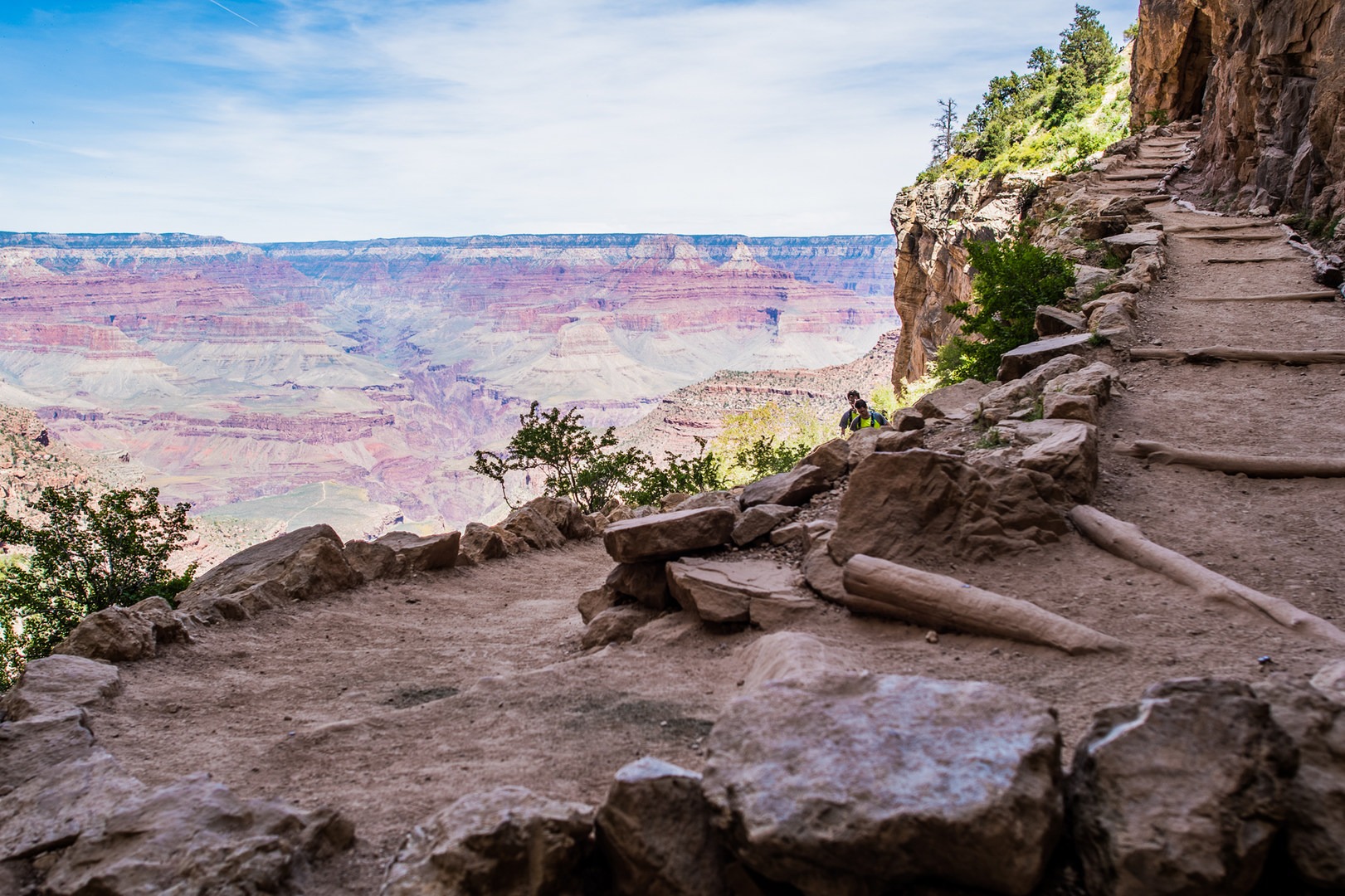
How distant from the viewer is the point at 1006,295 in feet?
38.0

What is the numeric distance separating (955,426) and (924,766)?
6075 millimetres

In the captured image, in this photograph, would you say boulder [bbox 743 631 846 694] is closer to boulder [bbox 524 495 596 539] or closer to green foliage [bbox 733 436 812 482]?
boulder [bbox 524 495 596 539]

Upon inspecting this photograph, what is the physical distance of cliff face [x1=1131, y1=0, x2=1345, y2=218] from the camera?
501 inches

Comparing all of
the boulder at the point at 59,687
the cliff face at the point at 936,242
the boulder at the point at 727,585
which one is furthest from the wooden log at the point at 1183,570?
the cliff face at the point at 936,242

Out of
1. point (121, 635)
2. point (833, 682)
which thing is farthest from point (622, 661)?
point (121, 635)

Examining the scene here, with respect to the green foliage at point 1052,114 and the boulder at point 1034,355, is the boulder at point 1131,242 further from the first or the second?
the green foliage at point 1052,114

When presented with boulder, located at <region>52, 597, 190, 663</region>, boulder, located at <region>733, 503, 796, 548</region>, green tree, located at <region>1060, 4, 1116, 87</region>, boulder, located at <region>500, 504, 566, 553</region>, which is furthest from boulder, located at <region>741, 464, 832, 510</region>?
green tree, located at <region>1060, 4, 1116, 87</region>

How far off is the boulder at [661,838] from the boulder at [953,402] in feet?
21.2

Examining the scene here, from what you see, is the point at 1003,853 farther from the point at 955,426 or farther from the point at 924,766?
the point at 955,426

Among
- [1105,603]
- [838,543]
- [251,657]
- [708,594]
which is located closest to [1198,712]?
[1105,603]

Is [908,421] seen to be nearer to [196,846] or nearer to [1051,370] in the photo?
[1051,370]

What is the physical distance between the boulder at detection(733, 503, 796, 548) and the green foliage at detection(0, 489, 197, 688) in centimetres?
872

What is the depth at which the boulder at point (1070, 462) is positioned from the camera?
5.98 meters

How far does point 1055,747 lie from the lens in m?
2.76
